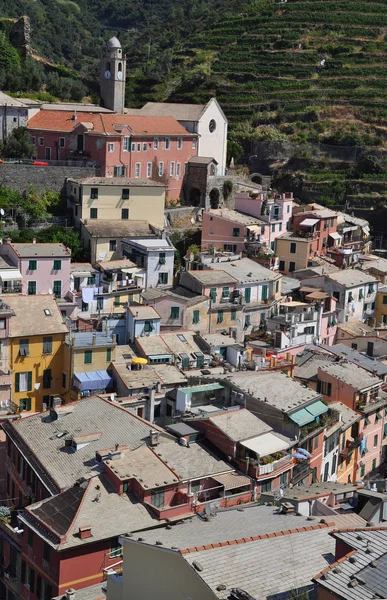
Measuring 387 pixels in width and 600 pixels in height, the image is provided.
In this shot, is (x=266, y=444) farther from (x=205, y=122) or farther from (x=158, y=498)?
(x=205, y=122)

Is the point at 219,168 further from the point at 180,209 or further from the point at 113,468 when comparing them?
the point at 113,468

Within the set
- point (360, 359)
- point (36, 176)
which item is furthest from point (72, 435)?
point (36, 176)

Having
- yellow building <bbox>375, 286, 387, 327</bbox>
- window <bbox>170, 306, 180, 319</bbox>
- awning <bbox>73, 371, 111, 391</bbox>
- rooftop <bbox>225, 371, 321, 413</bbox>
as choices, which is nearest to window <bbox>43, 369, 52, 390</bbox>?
awning <bbox>73, 371, 111, 391</bbox>

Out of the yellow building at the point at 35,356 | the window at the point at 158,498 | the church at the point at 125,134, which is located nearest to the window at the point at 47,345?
the yellow building at the point at 35,356

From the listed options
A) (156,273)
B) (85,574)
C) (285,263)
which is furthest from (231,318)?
(85,574)

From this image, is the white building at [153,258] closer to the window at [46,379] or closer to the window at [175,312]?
the window at [175,312]

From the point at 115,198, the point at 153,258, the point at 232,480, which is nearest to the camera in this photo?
the point at 232,480
